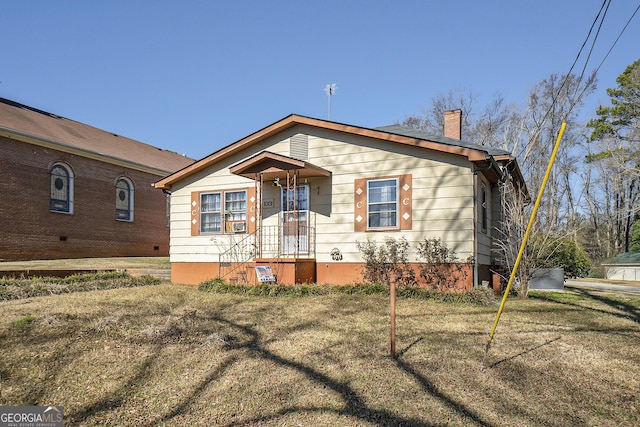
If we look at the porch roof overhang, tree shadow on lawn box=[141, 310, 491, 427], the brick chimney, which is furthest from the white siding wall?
tree shadow on lawn box=[141, 310, 491, 427]

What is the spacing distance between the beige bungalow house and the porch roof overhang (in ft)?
0.09

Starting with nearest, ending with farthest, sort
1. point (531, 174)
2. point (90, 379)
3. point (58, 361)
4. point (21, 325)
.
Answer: point (90, 379)
point (58, 361)
point (21, 325)
point (531, 174)

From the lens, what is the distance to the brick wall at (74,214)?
16.5m

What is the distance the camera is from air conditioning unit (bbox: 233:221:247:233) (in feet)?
41.3

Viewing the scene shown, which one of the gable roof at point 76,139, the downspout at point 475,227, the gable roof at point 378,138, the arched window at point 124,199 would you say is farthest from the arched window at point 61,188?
the downspout at point 475,227

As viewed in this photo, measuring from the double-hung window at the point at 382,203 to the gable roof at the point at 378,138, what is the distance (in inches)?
44.1

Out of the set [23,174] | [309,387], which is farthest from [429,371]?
[23,174]

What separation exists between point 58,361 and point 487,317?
664 cm

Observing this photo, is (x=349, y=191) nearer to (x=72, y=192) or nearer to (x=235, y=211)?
(x=235, y=211)

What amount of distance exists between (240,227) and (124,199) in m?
12.0

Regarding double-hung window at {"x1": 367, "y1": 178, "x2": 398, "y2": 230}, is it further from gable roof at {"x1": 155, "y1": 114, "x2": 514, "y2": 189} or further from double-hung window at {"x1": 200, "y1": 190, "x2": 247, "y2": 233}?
double-hung window at {"x1": 200, "y1": 190, "x2": 247, "y2": 233}

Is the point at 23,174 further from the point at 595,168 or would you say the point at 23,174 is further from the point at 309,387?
the point at 595,168

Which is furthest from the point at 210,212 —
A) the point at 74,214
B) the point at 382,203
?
the point at 74,214

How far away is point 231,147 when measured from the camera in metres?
12.6
